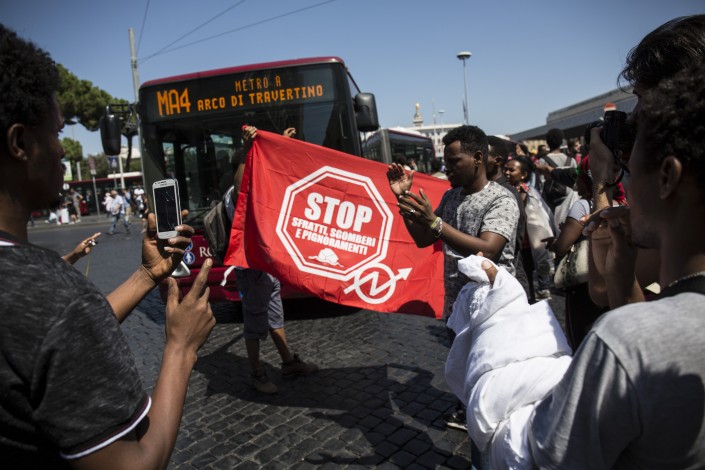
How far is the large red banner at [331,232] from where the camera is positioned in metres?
4.06

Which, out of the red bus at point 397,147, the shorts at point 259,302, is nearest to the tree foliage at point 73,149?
the red bus at point 397,147

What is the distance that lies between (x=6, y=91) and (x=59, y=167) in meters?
0.22

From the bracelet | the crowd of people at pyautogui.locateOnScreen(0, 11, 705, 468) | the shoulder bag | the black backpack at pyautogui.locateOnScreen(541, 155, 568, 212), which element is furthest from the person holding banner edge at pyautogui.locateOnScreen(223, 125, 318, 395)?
the black backpack at pyautogui.locateOnScreen(541, 155, 568, 212)

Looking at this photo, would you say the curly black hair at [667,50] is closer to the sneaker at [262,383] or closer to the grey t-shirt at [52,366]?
the grey t-shirt at [52,366]

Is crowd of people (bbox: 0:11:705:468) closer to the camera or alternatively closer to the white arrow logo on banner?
the camera

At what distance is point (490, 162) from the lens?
4.08 meters

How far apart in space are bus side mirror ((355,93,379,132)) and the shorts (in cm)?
256

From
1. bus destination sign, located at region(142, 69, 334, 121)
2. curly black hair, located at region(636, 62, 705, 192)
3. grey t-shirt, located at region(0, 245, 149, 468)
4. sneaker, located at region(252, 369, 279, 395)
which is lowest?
sneaker, located at region(252, 369, 279, 395)

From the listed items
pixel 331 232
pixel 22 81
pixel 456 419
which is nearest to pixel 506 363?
pixel 22 81

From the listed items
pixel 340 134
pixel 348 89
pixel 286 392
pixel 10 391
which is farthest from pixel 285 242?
pixel 10 391

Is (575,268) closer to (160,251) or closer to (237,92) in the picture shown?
(160,251)

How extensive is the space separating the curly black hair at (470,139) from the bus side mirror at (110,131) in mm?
4599

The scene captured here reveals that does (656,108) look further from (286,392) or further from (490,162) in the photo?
(286,392)

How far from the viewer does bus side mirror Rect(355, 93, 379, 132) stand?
5.95 metres
